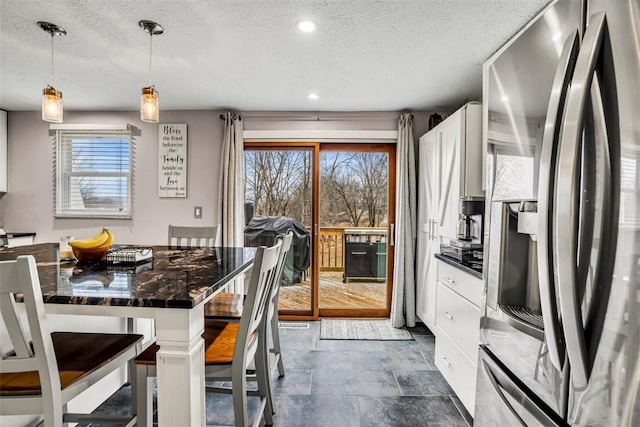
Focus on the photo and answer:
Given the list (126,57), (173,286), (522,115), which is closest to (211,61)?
(126,57)

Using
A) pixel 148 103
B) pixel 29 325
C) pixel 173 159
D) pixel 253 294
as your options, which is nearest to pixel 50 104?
pixel 148 103

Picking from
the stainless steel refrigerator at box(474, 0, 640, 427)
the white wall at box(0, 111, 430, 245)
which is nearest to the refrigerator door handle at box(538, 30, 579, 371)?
the stainless steel refrigerator at box(474, 0, 640, 427)

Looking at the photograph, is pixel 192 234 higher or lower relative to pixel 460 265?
higher

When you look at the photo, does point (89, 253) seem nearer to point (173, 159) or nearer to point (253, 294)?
point (253, 294)

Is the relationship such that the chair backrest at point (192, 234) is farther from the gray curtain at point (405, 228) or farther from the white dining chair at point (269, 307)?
the gray curtain at point (405, 228)

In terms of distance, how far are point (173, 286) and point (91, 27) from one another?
1757 millimetres

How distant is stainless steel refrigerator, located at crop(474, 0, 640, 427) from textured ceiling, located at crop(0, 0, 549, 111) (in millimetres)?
1039

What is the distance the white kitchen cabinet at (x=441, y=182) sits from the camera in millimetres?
2520

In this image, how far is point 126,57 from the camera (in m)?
2.35

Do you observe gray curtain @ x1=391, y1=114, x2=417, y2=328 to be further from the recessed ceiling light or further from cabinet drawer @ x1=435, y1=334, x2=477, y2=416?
the recessed ceiling light

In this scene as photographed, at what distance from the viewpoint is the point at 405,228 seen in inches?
137

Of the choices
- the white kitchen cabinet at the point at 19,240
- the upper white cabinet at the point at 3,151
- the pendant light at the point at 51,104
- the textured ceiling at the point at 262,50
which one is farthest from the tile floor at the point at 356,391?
the upper white cabinet at the point at 3,151

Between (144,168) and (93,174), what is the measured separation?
63cm

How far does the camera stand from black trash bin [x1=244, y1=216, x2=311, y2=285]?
3744 mm
